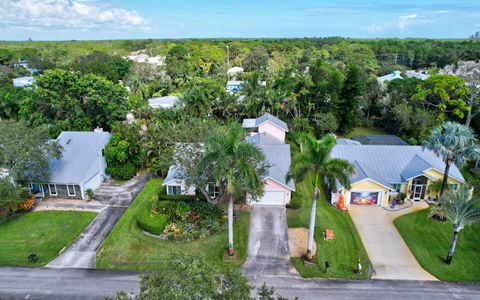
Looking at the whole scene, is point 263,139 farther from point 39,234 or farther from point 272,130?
point 39,234

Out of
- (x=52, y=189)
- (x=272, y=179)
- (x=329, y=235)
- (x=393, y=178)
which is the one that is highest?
(x=272, y=179)


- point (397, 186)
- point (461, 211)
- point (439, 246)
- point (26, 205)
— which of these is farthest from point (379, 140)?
point (26, 205)

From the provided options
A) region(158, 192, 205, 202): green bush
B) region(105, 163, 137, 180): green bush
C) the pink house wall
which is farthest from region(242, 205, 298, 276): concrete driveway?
the pink house wall

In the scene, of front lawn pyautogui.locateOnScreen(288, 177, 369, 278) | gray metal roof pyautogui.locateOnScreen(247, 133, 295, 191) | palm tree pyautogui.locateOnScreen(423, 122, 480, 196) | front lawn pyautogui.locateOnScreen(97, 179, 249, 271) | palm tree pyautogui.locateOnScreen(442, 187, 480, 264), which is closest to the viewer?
palm tree pyautogui.locateOnScreen(442, 187, 480, 264)

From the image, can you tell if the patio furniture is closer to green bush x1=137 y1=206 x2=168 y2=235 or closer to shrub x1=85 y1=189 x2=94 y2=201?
green bush x1=137 y1=206 x2=168 y2=235

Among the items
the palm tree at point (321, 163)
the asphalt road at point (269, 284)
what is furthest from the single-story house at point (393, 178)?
the asphalt road at point (269, 284)

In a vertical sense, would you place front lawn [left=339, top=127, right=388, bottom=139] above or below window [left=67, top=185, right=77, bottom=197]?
above

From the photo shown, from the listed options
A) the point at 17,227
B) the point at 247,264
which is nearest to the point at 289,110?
the point at 247,264
